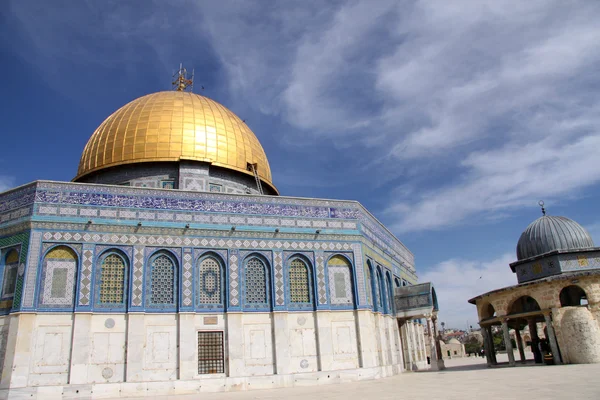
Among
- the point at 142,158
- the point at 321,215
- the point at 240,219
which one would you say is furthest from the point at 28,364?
the point at 321,215

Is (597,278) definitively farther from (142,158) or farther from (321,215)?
(142,158)

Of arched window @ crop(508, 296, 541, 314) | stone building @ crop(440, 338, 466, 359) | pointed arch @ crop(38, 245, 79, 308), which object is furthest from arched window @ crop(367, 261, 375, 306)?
stone building @ crop(440, 338, 466, 359)

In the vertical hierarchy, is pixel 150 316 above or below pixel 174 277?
below

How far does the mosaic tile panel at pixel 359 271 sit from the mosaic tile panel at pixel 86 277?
863 centimetres

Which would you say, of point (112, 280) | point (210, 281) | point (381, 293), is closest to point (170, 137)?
point (210, 281)

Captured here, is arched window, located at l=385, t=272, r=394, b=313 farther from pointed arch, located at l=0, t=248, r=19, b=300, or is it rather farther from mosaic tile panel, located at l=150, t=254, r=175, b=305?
pointed arch, located at l=0, t=248, r=19, b=300

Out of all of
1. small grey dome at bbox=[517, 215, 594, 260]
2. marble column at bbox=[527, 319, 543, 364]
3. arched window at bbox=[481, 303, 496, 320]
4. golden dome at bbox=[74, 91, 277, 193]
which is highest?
golden dome at bbox=[74, 91, 277, 193]

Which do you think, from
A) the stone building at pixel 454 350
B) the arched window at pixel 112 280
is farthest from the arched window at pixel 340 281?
the stone building at pixel 454 350

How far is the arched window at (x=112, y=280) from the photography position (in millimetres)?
14830

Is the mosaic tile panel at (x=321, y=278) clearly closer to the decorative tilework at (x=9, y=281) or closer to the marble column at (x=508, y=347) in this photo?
the marble column at (x=508, y=347)

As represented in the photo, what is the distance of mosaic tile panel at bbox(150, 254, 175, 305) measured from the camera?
15297mm

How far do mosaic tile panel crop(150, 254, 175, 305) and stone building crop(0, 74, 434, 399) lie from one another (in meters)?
0.03

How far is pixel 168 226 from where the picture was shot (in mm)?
15961

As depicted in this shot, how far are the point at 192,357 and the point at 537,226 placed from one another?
58.6 ft
